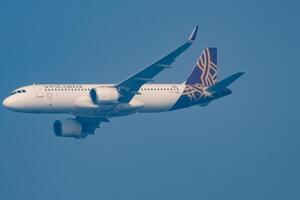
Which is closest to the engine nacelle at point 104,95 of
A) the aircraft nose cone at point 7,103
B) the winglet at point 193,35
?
the aircraft nose cone at point 7,103

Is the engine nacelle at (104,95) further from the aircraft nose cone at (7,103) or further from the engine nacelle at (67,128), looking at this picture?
the engine nacelle at (67,128)

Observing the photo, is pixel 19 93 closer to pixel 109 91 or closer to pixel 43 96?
pixel 43 96

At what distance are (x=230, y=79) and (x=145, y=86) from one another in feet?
27.9

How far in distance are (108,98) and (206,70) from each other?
47.4 ft

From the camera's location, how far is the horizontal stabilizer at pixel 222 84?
9325 cm

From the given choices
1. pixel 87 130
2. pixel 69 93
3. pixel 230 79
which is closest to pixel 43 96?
pixel 69 93

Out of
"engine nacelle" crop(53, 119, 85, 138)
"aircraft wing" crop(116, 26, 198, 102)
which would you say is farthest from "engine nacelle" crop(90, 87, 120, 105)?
"engine nacelle" crop(53, 119, 85, 138)

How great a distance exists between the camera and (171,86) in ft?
326

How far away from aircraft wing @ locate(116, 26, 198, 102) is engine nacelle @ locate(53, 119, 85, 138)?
810 centimetres

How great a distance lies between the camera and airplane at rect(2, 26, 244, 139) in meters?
92.8

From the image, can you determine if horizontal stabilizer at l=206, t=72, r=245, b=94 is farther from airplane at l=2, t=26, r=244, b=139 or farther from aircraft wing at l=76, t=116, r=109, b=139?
aircraft wing at l=76, t=116, r=109, b=139

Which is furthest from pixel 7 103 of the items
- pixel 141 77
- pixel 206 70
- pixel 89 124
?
pixel 206 70

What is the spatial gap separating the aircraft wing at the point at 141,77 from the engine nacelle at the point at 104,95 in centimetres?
79

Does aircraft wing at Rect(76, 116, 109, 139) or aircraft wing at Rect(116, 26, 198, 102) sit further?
aircraft wing at Rect(76, 116, 109, 139)
